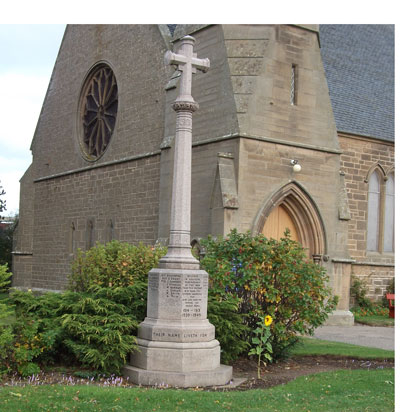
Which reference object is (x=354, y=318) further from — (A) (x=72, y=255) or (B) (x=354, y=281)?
(A) (x=72, y=255)

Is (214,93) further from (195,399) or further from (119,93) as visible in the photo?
(195,399)

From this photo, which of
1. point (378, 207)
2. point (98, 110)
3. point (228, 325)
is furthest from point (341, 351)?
point (98, 110)

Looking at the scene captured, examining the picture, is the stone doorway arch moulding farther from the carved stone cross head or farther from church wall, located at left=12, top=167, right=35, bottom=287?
church wall, located at left=12, top=167, right=35, bottom=287

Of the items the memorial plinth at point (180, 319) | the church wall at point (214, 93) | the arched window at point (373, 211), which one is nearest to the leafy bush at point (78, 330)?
the memorial plinth at point (180, 319)

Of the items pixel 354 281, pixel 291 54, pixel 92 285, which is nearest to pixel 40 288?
pixel 354 281

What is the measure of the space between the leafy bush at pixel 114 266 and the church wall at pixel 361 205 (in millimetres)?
11072

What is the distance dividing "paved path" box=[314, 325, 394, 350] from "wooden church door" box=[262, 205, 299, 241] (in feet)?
8.84

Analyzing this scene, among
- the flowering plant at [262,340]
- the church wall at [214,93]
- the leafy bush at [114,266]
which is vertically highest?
the church wall at [214,93]

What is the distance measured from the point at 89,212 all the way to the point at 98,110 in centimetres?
376

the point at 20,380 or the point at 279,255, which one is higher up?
the point at 279,255

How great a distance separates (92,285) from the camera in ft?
31.0

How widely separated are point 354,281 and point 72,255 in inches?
392

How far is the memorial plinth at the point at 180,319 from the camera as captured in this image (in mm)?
8219

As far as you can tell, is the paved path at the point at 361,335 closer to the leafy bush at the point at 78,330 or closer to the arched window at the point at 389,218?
the arched window at the point at 389,218
